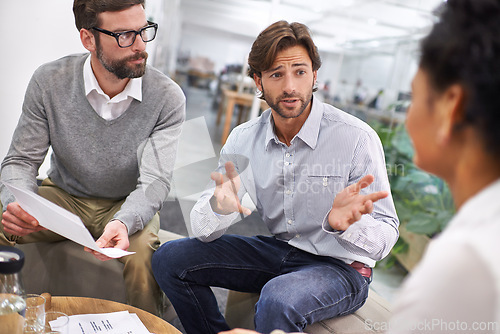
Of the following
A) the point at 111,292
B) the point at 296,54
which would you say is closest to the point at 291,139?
the point at 296,54

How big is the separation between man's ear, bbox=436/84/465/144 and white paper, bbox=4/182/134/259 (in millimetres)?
819

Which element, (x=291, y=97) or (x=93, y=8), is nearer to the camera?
(x=291, y=97)

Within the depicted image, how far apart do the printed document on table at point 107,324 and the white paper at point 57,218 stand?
0.17m

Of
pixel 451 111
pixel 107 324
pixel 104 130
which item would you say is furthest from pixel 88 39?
pixel 451 111

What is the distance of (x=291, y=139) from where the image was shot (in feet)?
5.93

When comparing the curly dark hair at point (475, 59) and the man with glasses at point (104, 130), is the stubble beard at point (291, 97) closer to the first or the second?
the man with glasses at point (104, 130)

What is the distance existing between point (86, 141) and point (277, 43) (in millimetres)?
855

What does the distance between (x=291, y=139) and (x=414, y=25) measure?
158 cm

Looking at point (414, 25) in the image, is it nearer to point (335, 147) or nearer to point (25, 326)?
point (335, 147)

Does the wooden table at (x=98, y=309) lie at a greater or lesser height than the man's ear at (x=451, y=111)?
lesser

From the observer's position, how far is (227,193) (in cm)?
161

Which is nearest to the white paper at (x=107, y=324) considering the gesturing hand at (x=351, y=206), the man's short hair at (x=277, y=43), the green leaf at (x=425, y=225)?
the gesturing hand at (x=351, y=206)

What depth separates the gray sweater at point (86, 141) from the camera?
1.88m

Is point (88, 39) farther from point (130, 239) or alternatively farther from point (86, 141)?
point (130, 239)
